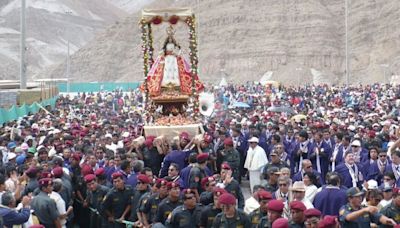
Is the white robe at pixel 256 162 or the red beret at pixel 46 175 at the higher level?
the red beret at pixel 46 175

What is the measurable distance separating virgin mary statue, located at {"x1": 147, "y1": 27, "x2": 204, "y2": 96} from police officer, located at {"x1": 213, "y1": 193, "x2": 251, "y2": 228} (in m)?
12.6

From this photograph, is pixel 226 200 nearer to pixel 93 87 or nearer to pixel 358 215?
pixel 358 215

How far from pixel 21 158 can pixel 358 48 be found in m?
88.4

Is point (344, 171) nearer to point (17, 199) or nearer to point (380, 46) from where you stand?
point (17, 199)

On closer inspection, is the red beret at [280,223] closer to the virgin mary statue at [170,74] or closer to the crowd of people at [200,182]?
the crowd of people at [200,182]

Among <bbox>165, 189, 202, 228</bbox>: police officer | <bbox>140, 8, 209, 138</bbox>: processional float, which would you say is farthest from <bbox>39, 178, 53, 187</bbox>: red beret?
<bbox>140, 8, 209, 138</bbox>: processional float

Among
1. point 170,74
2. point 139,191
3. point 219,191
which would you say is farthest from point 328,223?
point 170,74

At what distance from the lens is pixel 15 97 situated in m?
36.9

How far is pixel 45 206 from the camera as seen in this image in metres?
10.8

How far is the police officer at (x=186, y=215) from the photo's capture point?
9.90 metres

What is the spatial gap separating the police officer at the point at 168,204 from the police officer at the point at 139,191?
3.32 ft

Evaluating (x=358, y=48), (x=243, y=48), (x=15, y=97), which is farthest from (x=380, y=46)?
(x=15, y=97)

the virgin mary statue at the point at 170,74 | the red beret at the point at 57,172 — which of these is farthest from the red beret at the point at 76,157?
the virgin mary statue at the point at 170,74

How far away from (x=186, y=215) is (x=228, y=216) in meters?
0.78
